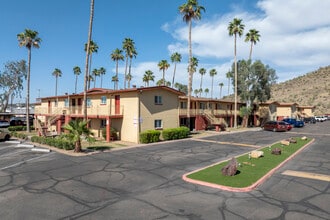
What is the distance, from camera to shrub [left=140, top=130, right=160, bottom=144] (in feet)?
85.0

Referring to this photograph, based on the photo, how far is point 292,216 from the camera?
823 centimetres

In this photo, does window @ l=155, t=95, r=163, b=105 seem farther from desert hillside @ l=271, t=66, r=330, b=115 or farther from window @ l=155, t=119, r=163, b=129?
desert hillside @ l=271, t=66, r=330, b=115

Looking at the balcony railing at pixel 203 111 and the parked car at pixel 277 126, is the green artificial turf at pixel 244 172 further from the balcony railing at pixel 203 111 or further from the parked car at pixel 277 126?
the parked car at pixel 277 126

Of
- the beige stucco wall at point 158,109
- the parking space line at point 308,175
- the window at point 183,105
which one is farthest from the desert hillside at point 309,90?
the parking space line at point 308,175

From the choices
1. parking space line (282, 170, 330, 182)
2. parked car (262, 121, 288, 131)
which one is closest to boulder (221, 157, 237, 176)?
parking space line (282, 170, 330, 182)

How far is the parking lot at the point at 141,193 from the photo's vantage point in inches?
337

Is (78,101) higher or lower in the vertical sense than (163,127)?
higher

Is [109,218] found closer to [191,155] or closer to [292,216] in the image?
[292,216]

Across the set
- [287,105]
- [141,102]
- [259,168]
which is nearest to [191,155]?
[259,168]

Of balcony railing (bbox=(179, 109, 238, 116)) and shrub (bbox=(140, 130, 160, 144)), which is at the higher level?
balcony railing (bbox=(179, 109, 238, 116))

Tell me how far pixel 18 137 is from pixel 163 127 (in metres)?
18.5

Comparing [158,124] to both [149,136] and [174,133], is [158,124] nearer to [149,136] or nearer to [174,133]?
[174,133]

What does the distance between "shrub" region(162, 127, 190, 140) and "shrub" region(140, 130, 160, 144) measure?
4.62ft

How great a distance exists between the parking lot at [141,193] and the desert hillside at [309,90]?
306 ft
